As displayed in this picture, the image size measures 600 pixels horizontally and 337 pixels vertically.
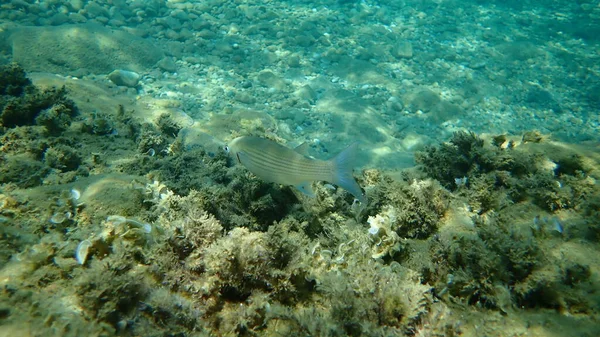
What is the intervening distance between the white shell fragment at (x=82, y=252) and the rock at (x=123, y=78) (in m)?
8.60

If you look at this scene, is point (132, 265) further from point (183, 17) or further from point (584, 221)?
point (183, 17)

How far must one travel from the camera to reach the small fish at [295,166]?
2619mm

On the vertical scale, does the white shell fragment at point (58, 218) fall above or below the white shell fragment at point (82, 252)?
below

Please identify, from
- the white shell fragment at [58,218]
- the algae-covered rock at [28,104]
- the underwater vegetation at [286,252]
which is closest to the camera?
the underwater vegetation at [286,252]

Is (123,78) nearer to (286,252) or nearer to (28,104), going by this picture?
(28,104)

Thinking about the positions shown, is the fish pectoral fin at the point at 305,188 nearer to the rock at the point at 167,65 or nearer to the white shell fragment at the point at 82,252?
the white shell fragment at the point at 82,252

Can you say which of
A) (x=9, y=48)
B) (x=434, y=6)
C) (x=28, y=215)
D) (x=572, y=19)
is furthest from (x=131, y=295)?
(x=572, y=19)

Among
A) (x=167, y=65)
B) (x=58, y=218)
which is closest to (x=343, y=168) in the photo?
(x=58, y=218)

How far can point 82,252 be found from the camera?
1.91m

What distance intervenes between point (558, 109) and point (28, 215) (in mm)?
16203

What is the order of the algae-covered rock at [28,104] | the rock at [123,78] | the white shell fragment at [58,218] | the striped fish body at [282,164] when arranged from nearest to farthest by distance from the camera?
the white shell fragment at [58,218], the striped fish body at [282,164], the algae-covered rock at [28,104], the rock at [123,78]

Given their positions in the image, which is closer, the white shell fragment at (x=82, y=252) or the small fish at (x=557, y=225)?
the white shell fragment at (x=82, y=252)

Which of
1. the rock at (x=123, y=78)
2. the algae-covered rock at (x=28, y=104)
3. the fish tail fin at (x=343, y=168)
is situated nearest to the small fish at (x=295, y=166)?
the fish tail fin at (x=343, y=168)

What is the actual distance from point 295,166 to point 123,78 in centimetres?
872
